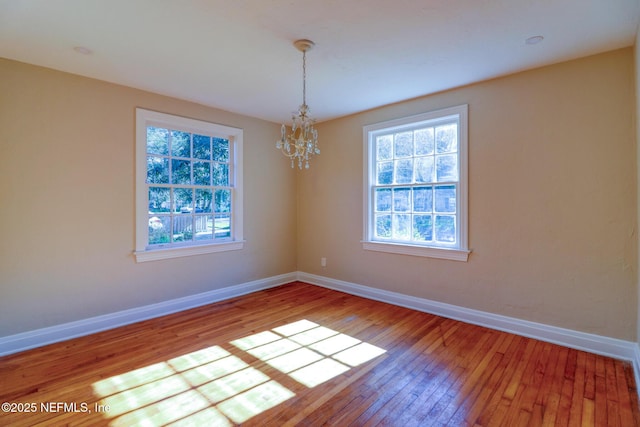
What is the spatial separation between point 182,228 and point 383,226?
2.59 metres

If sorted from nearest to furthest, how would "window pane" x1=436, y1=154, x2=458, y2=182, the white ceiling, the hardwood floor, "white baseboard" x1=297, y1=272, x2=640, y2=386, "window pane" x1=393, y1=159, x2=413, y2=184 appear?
the hardwood floor, the white ceiling, "white baseboard" x1=297, y1=272, x2=640, y2=386, "window pane" x1=436, y1=154, x2=458, y2=182, "window pane" x1=393, y1=159, x2=413, y2=184

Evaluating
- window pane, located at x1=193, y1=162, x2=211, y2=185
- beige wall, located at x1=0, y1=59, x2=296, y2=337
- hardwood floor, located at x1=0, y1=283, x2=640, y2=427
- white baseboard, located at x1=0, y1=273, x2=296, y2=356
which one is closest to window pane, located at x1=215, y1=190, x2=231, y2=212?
window pane, located at x1=193, y1=162, x2=211, y2=185

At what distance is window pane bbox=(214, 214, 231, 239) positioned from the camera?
412cm

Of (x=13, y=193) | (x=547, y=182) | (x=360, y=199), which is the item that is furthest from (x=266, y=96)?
(x=547, y=182)

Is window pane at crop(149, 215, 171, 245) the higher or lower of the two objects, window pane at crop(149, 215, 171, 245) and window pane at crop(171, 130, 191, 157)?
the lower

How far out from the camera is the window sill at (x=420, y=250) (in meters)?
3.31

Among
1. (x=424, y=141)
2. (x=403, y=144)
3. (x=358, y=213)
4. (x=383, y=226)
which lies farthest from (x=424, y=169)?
(x=358, y=213)

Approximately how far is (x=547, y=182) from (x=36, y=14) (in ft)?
13.9

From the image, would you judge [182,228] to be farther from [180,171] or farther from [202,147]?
[202,147]

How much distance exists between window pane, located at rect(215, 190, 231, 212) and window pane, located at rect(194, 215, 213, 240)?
179 mm

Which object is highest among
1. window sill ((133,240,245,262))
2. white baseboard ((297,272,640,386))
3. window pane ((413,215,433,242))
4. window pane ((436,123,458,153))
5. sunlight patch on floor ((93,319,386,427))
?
window pane ((436,123,458,153))

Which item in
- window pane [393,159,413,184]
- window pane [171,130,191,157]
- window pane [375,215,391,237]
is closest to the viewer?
window pane [171,130,191,157]

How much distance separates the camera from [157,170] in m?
3.55

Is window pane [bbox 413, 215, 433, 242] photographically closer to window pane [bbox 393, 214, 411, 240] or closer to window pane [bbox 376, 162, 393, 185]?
window pane [bbox 393, 214, 411, 240]
